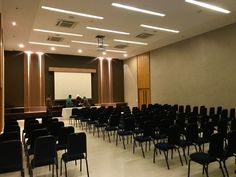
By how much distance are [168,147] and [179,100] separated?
8569mm

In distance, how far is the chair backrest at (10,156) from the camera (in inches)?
134

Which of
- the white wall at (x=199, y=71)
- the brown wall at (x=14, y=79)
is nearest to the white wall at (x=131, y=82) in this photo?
the white wall at (x=199, y=71)

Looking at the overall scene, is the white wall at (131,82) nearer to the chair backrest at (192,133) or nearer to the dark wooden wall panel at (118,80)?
the dark wooden wall panel at (118,80)

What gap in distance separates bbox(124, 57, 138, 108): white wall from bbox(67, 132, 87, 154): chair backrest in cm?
1309

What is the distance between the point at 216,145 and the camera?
3717 millimetres

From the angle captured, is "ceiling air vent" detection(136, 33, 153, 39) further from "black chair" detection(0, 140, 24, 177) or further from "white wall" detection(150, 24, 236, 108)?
"black chair" detection(0, 140, 24, 177)

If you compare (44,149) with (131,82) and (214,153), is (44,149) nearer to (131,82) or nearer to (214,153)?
(214,153)

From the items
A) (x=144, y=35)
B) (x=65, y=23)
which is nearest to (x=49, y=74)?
(x=65, y=23)

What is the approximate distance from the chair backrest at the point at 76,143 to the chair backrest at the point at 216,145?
94.4 inches

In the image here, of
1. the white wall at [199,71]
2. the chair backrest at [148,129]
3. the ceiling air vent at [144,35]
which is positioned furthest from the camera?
the ceiling air vent at [144,35]

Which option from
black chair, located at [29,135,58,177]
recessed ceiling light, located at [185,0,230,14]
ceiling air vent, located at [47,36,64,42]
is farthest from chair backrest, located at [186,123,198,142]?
ceiling air vent, located at [47,36,64,42]

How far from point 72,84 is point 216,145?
1360 cm

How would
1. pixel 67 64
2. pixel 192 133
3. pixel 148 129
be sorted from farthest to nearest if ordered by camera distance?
pixel 67 64 < pixel 148 129 < pixel 192 133

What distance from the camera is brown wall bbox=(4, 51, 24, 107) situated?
46.5ft
